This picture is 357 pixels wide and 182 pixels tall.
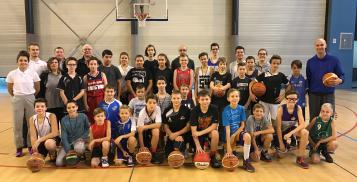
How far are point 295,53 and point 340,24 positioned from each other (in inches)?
79.2

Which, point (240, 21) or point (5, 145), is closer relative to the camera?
point (5, 145)

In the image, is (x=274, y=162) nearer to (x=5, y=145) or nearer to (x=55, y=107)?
(x=55, y=107)

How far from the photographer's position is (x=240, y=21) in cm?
1297

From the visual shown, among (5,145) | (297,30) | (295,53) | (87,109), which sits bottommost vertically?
(5,145)

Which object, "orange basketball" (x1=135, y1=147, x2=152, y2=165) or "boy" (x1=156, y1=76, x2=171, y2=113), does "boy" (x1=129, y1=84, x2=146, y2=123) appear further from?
"orange basketball" (x1=135, y1=147, x2=152, y2=165)

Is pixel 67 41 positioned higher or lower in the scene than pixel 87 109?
higher

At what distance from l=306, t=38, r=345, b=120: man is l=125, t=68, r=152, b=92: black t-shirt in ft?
9.10

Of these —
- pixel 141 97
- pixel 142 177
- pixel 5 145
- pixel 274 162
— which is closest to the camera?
pixel 142 177

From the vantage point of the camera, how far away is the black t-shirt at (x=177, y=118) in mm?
4934

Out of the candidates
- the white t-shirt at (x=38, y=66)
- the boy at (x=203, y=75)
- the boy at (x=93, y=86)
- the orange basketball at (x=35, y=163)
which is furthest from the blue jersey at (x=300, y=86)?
the white t-shirt at (x=38, y=66)

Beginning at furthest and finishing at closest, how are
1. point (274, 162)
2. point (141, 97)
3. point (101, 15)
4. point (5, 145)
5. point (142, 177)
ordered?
point (101, 15) < point (5, 145) < point (141, 97) < point (274, 162) < point (142, 177)

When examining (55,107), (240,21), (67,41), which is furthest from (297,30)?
(55,107)

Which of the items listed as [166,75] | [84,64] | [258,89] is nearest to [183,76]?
[166,75]

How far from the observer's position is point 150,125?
4883mm
